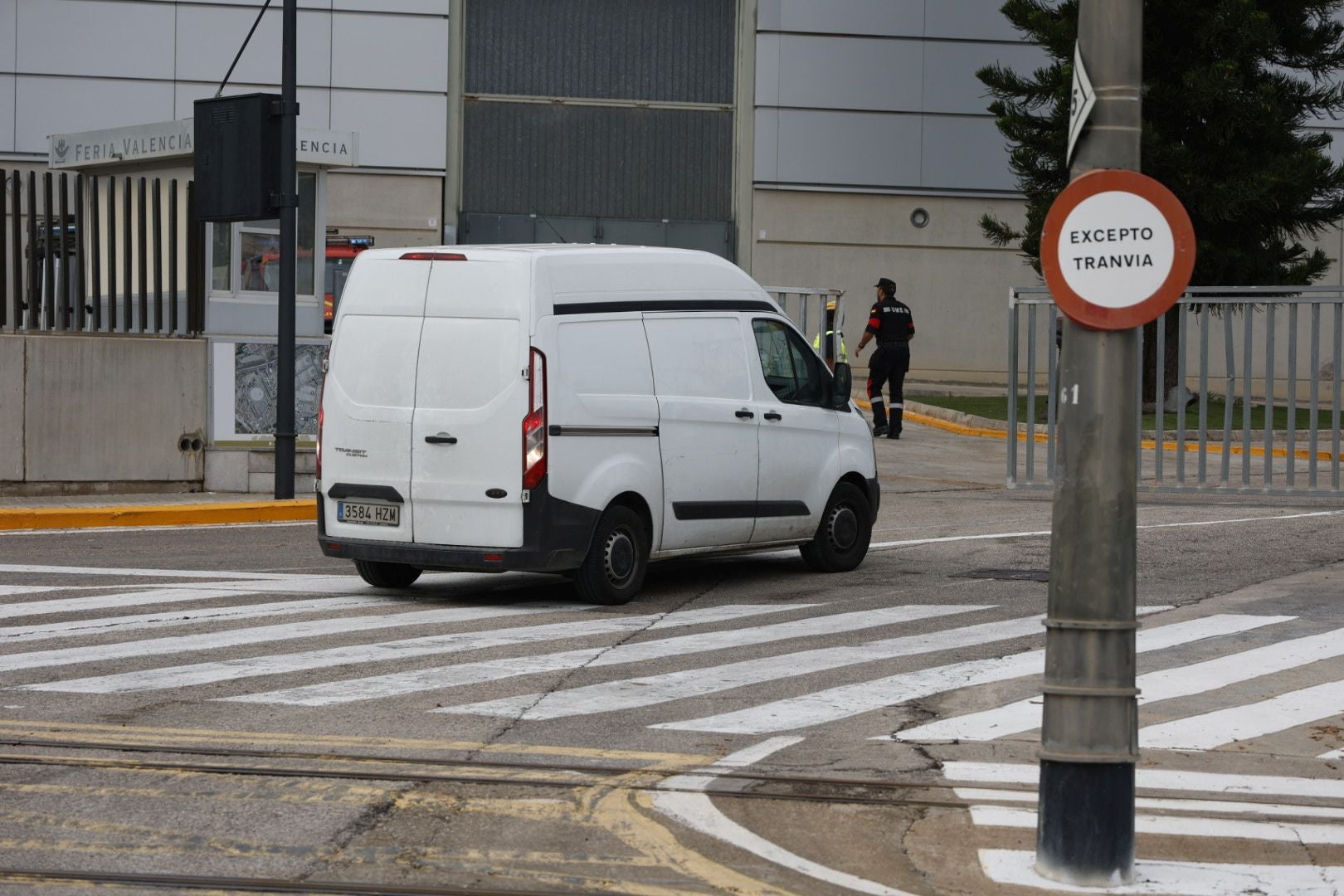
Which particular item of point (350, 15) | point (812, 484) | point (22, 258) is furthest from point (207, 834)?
point (350, 15)

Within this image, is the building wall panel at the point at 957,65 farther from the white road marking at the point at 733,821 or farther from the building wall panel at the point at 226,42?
the white road marking at the point at 733,821

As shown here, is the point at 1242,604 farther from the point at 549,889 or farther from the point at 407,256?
the point at 549,889

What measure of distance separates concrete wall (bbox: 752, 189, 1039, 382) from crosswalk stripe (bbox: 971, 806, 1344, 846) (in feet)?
91.7

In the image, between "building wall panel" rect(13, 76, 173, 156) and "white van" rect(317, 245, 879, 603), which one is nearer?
"white van" rect(317, 245, 879, 603)

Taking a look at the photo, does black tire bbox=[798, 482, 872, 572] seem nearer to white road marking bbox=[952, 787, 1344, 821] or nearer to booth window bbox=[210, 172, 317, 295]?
white road marking bbox=[952, 787, 1344, 821]

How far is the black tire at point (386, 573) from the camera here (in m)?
12.1

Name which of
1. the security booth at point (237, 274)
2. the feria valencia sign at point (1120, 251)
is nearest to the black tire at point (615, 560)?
the feria valencia sign at point (1120, 251)

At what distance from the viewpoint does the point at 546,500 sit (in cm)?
1099

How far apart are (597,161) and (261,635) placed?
83.6 feet

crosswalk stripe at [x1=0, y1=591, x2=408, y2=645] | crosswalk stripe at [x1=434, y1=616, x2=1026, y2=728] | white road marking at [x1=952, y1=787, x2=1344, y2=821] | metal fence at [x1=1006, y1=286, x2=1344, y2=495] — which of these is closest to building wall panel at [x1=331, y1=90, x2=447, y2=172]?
metal fence at [x1=1006, y1=286, x2=1344, y2=495]

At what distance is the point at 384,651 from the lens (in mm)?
9688

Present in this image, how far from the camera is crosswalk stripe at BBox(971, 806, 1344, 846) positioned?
6.33m

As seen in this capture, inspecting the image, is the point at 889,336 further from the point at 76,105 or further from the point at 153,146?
the point at 76,105

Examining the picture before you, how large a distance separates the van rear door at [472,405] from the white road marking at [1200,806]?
4683 mm
